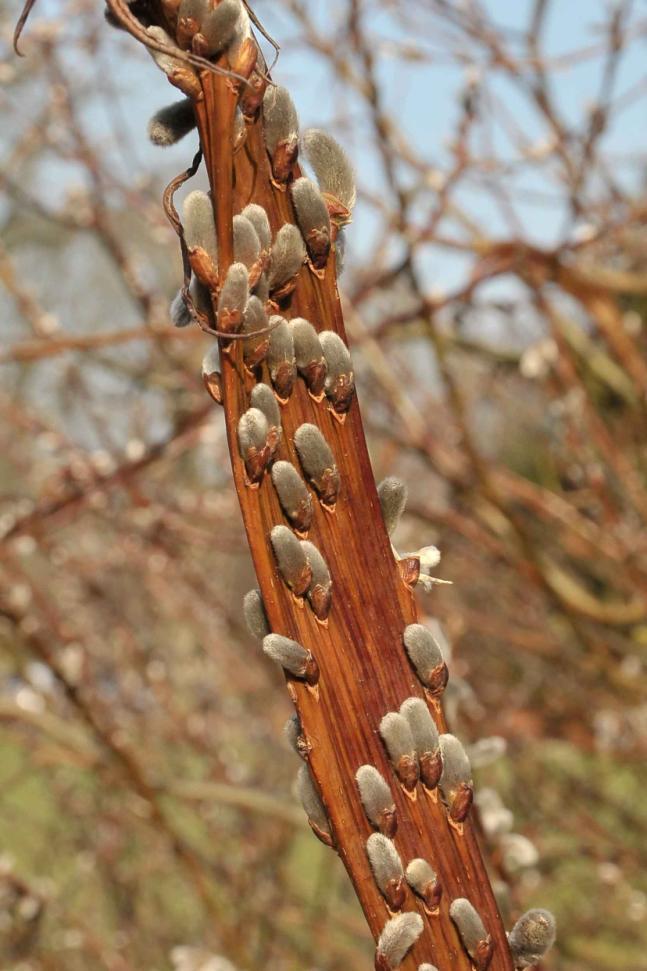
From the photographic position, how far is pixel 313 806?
0.52 meters

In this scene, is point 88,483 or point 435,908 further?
point 88,483

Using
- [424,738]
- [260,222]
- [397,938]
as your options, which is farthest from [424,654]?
[260,222]

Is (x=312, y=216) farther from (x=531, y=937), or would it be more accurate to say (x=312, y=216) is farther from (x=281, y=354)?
(x=531, y=937)

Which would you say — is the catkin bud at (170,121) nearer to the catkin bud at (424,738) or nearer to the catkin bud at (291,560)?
the catkin bud at (291,560)

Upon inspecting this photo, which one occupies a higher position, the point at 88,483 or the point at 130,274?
the point at 130,274

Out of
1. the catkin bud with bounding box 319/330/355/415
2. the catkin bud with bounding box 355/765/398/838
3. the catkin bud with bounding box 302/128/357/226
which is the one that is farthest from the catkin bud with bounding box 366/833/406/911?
the catkin bud with bounding box 302/128/357/226

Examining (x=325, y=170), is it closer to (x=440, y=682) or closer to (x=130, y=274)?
(x=440, y=682)

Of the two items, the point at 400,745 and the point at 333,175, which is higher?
the point at 333,175

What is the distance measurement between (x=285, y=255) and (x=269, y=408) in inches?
3.1

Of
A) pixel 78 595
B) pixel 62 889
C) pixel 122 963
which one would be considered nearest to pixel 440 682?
pixel 122 963

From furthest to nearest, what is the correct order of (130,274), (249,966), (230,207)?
(130,274) < (249,966) < (230,207)

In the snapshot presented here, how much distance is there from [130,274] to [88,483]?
684mm

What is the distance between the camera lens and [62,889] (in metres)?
3.49

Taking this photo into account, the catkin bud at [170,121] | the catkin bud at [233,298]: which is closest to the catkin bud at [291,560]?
the catkin bud at [233,298]
